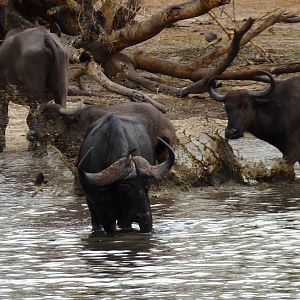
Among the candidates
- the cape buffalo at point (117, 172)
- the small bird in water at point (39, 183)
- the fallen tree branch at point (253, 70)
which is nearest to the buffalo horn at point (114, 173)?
the cape buffalo at point (117, 172)

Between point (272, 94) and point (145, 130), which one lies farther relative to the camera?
point (272, 94)

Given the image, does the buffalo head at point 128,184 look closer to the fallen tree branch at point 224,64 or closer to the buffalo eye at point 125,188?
the buffalo eye at point 125,188

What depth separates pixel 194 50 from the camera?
74.6 feet

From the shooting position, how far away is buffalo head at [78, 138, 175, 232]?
36.6 ft

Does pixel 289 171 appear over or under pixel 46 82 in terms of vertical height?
under

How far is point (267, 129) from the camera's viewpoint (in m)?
16.0

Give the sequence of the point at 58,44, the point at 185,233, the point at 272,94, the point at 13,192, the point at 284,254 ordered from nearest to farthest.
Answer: the point at 284,254
the point at 185,233
the point at 13,192
the point at 272,94
the point at 58,44

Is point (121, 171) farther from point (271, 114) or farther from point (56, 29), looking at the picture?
point (56, 29)

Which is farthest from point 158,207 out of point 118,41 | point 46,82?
point 118,41

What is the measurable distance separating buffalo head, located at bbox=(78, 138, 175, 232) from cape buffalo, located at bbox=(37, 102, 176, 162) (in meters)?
1.73

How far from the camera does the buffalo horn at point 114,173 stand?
439 inches

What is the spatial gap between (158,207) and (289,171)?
2455mm

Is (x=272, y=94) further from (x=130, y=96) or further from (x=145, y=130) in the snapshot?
(x=145, y=130)

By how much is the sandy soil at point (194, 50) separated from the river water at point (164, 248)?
367cm
